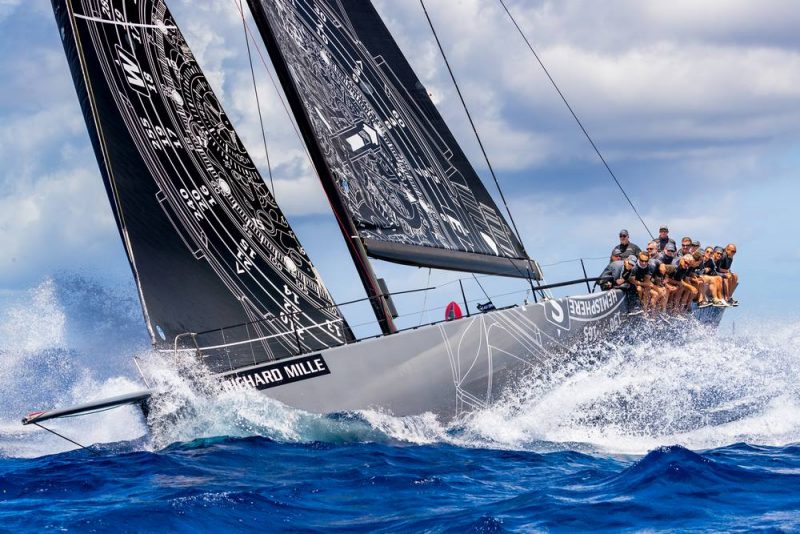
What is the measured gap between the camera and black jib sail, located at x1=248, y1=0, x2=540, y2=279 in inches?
373

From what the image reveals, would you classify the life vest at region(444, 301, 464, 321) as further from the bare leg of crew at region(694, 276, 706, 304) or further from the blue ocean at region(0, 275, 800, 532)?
the bare leg of crew at region(694, 276, 706, 304)

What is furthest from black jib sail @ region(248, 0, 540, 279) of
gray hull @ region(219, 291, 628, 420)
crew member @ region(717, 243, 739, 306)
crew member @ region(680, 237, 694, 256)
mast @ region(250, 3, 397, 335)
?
crew member @ region(717, 243, 739, 306)

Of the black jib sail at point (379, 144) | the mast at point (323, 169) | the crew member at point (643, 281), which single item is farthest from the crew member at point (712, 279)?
the mast at point (323, 169)

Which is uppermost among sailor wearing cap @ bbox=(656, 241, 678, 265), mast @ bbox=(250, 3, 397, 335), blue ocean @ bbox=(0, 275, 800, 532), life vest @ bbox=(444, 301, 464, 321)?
mast @ bbox=(250, 3, 397, 335)

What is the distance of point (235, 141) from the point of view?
992 centimetres

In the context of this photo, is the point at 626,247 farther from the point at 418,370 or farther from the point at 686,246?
the point at 418,370

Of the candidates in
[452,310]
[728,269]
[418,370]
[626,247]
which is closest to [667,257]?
[626,247]

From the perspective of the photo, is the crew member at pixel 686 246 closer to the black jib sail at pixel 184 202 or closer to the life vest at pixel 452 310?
the life vest at pixel 452 310

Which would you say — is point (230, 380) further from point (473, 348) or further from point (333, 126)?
point (333, 126)

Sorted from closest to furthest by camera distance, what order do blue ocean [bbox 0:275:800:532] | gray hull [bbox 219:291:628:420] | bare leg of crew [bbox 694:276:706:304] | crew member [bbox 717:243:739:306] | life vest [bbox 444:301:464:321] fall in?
1. blue ocean [bbox 0:275:800:532]
2. gray hull [bbox 219:291:628:420]
3. life vest [bbox 444:301:464:321]
4. bare leg of crew [bbox 694:276:706:304]
5. crew member [bbox 717:243:739:306]

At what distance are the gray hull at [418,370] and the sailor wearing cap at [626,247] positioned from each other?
4.02 m

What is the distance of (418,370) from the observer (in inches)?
315

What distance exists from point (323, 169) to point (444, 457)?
3.44 m

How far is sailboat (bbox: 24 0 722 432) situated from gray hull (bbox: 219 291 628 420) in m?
0.01
